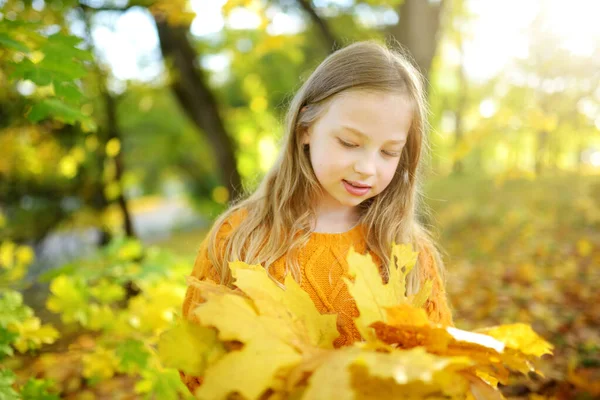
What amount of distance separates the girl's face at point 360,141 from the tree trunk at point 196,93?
10.0ft

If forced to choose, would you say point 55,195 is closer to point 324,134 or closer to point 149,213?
point 324,134

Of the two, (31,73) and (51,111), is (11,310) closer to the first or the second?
(51,111)

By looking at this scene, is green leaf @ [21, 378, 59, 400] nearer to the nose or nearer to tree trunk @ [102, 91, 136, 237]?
the nose

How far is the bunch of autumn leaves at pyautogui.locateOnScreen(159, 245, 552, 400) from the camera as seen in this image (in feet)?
2.00

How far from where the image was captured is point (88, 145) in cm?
407

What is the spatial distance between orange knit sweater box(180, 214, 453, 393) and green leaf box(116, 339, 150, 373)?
703 millimetres

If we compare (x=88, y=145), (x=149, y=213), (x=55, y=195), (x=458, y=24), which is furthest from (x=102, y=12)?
(x=149, y=213)

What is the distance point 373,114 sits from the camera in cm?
126

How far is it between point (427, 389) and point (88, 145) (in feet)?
13.4

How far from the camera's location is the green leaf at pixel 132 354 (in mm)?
1964

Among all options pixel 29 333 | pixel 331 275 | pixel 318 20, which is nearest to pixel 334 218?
pixel 331 275

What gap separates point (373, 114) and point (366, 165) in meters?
0.14

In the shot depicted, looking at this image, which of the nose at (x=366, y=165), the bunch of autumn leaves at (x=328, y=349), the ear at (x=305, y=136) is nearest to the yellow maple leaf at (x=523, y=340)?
the bunch of autumn leaves at (x=328, y=349)

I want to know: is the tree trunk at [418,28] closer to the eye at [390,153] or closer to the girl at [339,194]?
the girl at [339,194]
